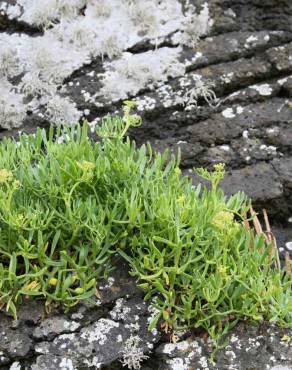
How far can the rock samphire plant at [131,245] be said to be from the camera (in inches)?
110

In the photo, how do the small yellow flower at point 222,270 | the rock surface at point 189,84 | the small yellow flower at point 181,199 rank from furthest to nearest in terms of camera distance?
the rock surface at point 189,84 < the small yellow flower at point 181,199 < the small yellow flower at point 222,270

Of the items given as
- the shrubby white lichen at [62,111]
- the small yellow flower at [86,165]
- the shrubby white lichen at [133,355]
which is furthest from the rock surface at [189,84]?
the shrubby white lichen at [133,355]

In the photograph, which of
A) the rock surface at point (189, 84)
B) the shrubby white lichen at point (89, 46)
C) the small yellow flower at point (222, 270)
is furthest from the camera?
the shrubby white lichen at point (89, 46)

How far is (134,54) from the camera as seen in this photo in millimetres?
4270


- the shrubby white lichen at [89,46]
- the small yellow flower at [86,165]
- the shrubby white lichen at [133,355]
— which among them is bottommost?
the shrubby white lichen at [133,355]

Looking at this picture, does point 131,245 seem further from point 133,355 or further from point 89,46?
point 89,46

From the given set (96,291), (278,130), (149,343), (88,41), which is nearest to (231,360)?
(149,343)

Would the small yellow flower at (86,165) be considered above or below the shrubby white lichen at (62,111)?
above

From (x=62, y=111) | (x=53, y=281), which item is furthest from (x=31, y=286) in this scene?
(x=62, y=111)

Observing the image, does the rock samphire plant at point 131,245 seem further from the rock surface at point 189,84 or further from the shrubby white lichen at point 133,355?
the rock surface at point 189,84

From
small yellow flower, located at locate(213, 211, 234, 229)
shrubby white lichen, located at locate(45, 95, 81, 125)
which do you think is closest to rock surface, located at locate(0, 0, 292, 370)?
shrubby white lichen, located at locate(45, 95, 81, 125)

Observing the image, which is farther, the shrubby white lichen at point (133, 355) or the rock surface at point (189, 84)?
the rock surface at point (189, 84)

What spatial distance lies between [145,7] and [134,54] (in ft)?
1.18

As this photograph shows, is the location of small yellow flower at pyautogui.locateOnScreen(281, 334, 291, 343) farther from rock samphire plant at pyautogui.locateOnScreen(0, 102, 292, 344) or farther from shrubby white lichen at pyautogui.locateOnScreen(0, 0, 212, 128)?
shrubby white lichen at pyautogui.locateOnScreen(0, 0, 212, 128)
